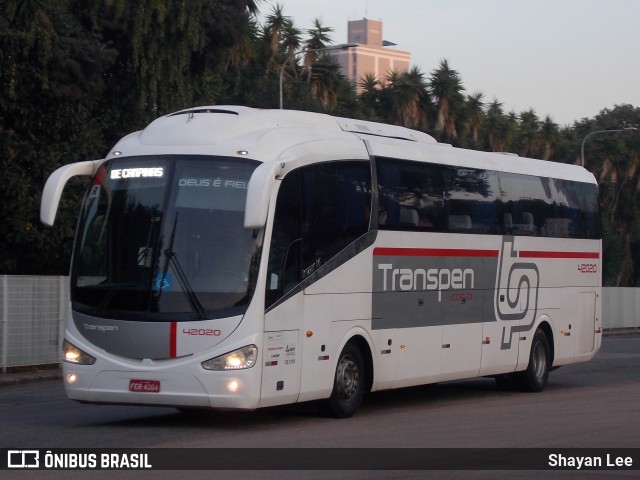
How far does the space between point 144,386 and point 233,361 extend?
101 cm

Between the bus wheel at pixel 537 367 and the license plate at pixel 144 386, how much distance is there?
825 centimetres

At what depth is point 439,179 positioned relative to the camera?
1675 cm

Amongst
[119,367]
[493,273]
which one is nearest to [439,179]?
[493,273]

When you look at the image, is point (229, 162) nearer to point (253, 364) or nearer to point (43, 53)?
point (253, 364)

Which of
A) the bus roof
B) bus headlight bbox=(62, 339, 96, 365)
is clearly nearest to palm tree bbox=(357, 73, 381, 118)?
the bus roof

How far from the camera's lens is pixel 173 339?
12.7 metres

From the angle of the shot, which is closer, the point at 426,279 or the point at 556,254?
the point at 426,279

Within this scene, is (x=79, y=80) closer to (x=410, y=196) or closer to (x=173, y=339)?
(x=410, y=196)

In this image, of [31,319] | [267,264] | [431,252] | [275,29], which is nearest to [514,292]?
[431,252]

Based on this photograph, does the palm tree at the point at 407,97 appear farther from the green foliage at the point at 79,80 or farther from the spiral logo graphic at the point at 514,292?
the spiral logo graphic at the point at 514,292

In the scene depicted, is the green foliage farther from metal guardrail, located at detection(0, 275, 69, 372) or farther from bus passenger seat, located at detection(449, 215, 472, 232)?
bus passenger seat, located at detection(449, 215, 472, 232)

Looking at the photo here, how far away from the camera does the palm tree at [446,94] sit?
6291 cm

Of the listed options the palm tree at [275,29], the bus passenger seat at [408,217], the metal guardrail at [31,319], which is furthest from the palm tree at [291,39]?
the bus passenger seat at [408,217]

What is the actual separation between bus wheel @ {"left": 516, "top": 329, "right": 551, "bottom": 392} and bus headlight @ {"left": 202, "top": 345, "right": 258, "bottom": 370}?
7.75 metres
